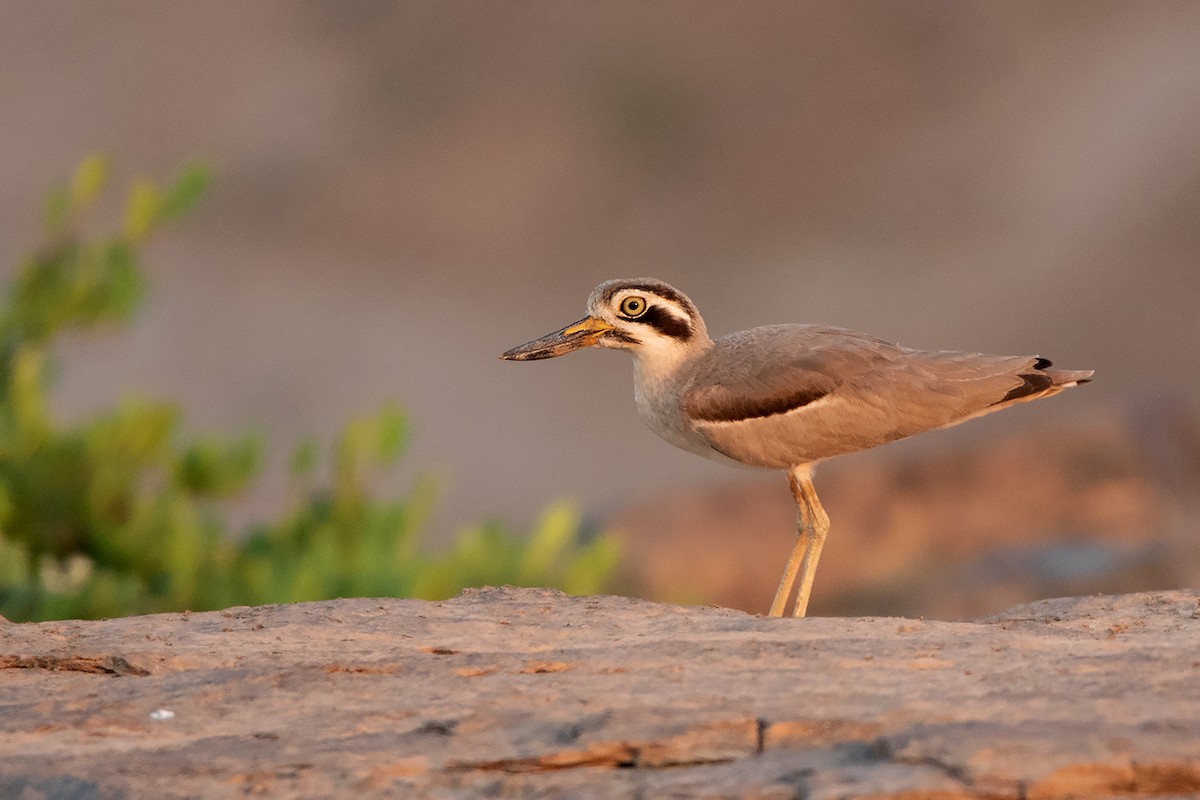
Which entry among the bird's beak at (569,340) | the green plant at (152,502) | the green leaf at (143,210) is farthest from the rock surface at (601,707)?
the green leaf at (143,210)

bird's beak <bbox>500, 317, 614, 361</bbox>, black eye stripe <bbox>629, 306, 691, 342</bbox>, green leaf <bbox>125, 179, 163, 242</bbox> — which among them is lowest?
bird's beak <bbox>500, 317, 614, 361</bbox>

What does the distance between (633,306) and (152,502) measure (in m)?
3.21

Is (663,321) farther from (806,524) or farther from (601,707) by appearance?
(601,707)

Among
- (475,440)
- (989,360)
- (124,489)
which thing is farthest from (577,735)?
(475,440)

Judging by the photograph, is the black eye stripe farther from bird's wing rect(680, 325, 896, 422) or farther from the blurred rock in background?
the blurred rock in background

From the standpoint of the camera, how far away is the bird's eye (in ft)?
25.2

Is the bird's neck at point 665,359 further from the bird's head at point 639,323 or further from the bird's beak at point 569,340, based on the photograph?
the bird's beak at point 569,340

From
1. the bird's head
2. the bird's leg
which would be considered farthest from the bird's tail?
the bird's head

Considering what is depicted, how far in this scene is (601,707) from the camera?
4.38 meters

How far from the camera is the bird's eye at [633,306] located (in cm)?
767

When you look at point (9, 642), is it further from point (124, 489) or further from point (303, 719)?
point (124, 489)

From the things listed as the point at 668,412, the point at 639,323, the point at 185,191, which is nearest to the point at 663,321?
the point at 639,323

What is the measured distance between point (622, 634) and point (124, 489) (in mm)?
4854

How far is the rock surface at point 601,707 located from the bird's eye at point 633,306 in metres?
2.19
